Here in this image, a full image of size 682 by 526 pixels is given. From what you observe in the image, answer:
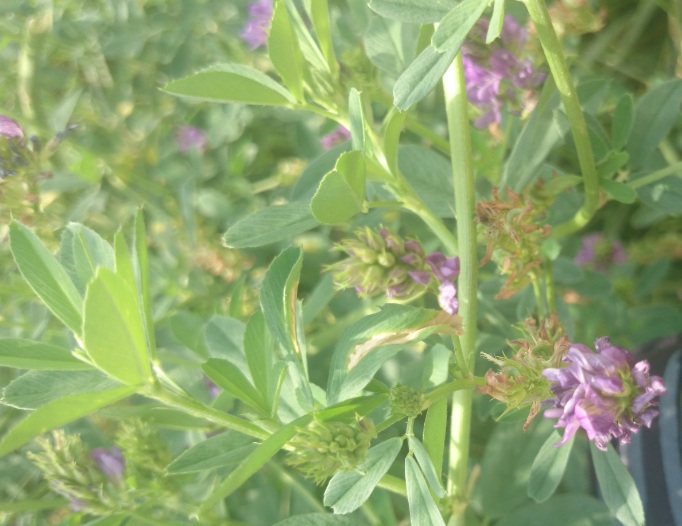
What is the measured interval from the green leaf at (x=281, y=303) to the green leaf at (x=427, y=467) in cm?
15

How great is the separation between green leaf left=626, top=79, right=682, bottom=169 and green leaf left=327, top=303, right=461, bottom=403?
42 cm

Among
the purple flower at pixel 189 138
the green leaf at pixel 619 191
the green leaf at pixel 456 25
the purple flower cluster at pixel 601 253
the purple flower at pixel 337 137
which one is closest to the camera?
the green leaf at pixel 456 25

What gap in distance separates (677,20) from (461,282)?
1.16 meters

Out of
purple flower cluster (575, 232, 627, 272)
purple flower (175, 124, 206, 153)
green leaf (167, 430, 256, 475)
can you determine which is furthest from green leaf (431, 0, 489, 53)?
purple flower (175, 124, 206, 153)

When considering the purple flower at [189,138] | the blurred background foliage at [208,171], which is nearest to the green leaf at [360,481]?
the blurred background foliage at [208,171]

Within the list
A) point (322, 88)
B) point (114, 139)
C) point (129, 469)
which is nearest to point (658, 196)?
point (322, 88)

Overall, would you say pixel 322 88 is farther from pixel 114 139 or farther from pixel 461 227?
pixel 114 139

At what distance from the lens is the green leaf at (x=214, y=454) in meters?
0.80

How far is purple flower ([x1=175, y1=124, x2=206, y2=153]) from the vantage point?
1.89 m

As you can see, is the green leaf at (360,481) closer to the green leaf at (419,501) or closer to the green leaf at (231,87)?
the green leaf at (419,501)

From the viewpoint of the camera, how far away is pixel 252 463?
25.4 inches

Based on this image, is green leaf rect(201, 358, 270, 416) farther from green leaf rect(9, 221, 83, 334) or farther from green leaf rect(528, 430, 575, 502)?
green leaf rect(528, 430, 575, 502)

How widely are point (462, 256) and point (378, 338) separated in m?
0.16

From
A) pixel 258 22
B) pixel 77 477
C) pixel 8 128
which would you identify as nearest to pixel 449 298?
pixel 77 477
